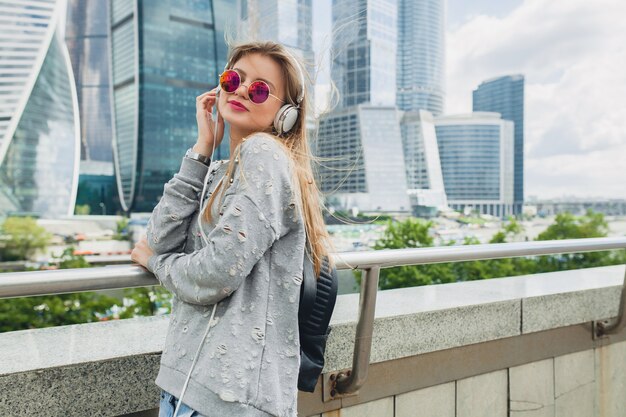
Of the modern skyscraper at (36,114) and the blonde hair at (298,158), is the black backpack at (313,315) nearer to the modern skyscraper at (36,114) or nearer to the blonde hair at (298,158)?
the blonde hair at (298,158)

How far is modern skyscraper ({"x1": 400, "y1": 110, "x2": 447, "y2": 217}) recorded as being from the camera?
52.0 meters

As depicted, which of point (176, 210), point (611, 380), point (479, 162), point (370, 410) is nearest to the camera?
point (176, 210)

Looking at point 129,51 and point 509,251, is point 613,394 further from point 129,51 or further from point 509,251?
point 129,51

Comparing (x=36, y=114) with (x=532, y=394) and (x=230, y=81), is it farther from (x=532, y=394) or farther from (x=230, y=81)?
(x=230, y=81)

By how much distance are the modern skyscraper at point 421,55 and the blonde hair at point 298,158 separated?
57.0m

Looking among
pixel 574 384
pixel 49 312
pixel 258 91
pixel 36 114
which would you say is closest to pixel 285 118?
pixel 258 91

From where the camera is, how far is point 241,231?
1.01 metres

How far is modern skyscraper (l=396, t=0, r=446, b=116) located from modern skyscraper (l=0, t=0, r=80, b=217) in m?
33.0

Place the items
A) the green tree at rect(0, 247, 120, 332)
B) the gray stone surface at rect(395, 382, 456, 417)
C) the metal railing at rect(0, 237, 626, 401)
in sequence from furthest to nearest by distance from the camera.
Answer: the green tree at rect(0, 247, 120, 332) < the gray stone surface at rect(395, 382, 456, 417) < the metal railing at rect(0, 237, 626, 401)

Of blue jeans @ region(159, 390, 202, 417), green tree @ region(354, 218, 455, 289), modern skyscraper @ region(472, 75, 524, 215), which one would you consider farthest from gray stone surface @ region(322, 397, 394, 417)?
modern skyscraper @ region(472, 75, 524, 215)

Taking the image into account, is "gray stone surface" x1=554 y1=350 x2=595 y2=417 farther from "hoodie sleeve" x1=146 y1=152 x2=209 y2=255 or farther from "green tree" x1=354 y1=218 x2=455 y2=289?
"green tree" x1=354 y1=218 x2=455 y2=289

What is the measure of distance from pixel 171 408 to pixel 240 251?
0.37m

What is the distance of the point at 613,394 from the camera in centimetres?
257

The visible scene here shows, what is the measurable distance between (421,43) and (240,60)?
61213mm
